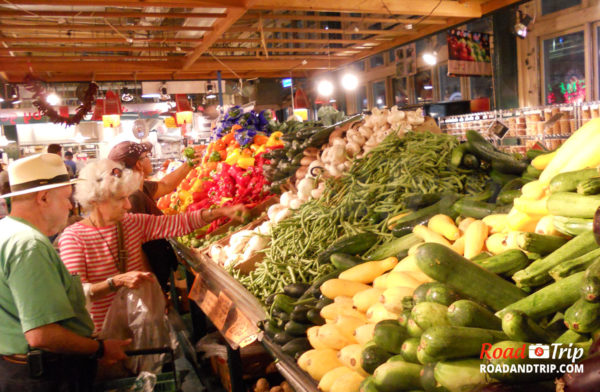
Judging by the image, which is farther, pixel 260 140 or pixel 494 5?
pixel 494 5

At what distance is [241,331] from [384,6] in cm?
532

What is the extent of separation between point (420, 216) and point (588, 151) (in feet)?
2.86

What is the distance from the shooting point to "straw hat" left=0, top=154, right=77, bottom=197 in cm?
239

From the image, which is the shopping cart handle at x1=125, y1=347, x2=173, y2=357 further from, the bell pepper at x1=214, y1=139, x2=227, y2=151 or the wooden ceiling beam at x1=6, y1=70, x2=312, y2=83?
the wooden ceiling beam at x1=6, y1=70, x2=312, y2=83

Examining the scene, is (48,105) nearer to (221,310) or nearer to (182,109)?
(182,109)

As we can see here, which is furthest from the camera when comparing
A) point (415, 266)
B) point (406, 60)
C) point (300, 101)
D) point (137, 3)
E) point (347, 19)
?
point (406, 60)

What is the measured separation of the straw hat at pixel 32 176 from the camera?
2393 mm

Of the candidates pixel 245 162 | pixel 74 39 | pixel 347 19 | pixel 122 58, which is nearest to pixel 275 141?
pixel 245 162

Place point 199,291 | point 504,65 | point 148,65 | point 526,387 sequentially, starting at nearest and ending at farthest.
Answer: point 526,387 → point 199,291 → point 504,65 → point 148,65

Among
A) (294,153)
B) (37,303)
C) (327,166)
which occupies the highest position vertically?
(294,153)

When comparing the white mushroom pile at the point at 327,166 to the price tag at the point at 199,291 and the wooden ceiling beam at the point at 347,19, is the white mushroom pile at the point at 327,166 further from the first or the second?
the wooden ceiling beam at the point at 347,19

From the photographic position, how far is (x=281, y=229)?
3.24 m

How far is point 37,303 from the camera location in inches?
86.0
